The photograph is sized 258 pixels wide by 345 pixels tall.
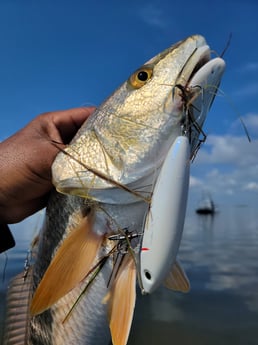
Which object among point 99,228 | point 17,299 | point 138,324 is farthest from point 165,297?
point 99,228

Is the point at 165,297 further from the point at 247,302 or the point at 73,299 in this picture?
the point at 73,299

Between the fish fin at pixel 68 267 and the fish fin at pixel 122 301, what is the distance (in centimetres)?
18

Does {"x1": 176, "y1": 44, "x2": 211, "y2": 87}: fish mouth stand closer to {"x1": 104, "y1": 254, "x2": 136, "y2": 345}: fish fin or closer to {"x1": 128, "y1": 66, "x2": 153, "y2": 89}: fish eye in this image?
{"x1": 128, "y1": 66, "x2": 153, "y2": 89}: fish eye

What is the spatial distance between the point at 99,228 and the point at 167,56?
0.99m

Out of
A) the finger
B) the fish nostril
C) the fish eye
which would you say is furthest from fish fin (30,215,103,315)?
the finger

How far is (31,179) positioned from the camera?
9.23ft

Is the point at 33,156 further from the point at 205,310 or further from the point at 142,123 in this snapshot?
the point at 205,310

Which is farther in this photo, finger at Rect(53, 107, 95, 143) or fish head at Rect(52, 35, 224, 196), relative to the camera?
finger at Rect(53, 107, 95, 143)

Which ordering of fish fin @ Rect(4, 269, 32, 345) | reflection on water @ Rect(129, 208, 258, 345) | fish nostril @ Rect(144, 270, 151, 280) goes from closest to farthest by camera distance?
fish nostril @ Rect(144, 270, 151, 280)
fish fin @ Rect(4, 269, 32, 345)
reflection on water @ Rect(129, 208, 258, 345)

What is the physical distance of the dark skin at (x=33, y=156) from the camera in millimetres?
2711

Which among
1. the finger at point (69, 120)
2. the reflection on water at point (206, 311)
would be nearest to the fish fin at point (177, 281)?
the finger at point (69, 120)

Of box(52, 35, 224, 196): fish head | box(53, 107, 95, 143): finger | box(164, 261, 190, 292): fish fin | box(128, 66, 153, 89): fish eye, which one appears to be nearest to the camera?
box(52, 35, 224, 196): fish head

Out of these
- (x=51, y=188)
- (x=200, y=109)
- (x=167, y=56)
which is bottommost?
(x=51, y=188)

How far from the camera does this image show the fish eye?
216cm
